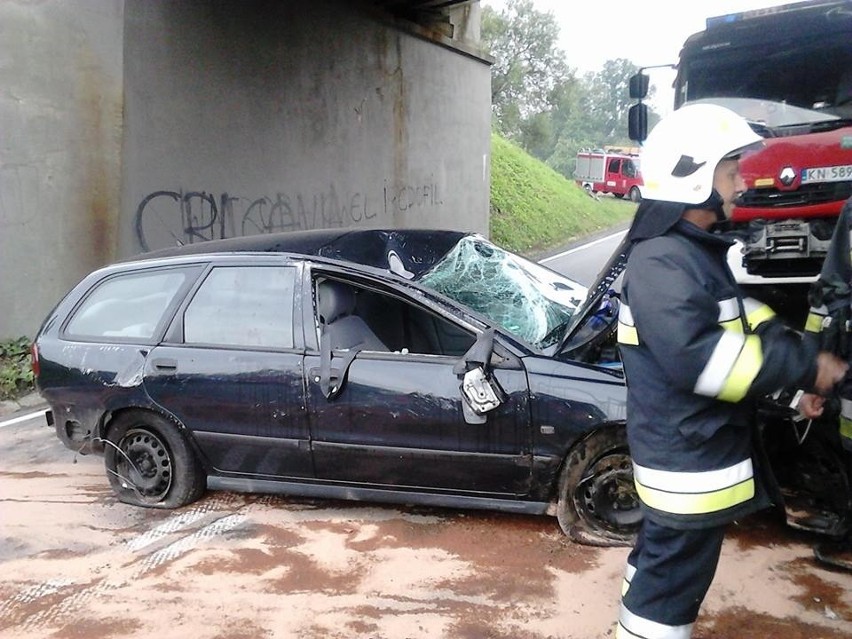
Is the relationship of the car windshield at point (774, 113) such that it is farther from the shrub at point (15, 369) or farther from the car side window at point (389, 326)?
the shrub at point (15, 369)

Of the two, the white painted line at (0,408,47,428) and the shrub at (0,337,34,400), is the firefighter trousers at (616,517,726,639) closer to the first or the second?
the white painted line at (0,408,47,428)

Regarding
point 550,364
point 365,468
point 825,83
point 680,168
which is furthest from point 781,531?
point 825,83

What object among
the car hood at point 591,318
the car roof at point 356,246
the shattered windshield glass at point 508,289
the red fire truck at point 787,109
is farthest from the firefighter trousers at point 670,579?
the red fire truck at point 787,109

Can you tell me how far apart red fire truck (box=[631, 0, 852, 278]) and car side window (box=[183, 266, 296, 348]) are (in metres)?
3.60

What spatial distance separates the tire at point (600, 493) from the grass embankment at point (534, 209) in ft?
50.1

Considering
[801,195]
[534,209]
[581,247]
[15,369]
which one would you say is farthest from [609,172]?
[15,369]

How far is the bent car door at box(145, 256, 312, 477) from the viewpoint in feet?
12.7

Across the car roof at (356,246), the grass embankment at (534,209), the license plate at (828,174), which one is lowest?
the car roof at (356,246)

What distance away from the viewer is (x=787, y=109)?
6230 mm

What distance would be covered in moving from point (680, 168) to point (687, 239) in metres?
0.20

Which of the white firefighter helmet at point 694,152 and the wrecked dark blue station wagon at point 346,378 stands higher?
the white firefighter helmet at point 694,152

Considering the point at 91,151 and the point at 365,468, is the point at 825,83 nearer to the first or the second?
the point at 365,468

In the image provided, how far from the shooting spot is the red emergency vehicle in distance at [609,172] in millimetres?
34562

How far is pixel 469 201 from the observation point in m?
17.3
